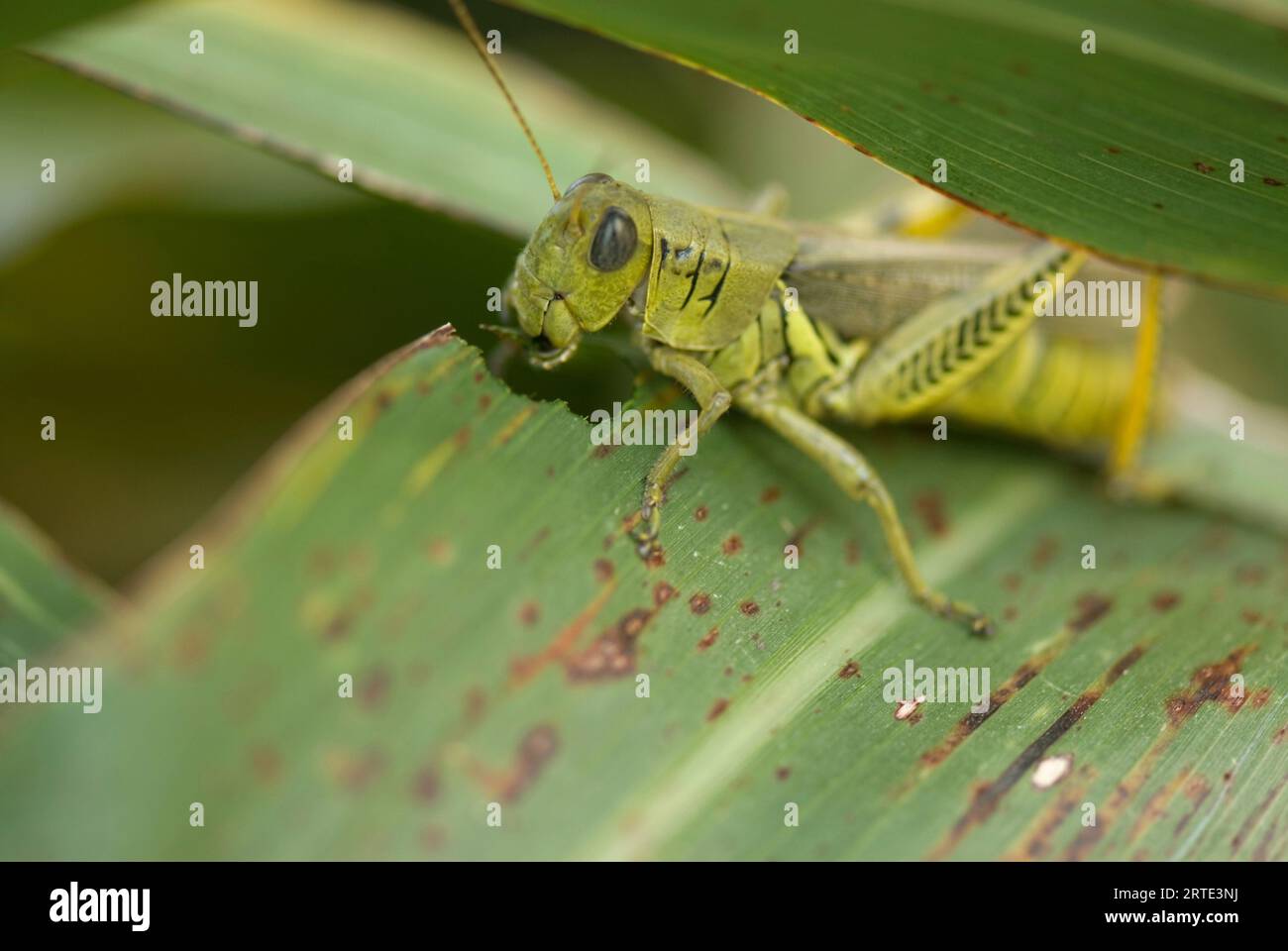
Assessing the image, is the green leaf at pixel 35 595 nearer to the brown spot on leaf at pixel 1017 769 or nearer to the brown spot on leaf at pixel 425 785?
the brown spot on leaf at pixel 425 785

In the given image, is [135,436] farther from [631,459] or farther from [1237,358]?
[1237,358]

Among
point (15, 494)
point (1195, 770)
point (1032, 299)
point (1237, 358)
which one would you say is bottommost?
point (1195, 770)

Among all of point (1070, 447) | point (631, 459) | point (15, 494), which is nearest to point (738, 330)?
point (631, 459)

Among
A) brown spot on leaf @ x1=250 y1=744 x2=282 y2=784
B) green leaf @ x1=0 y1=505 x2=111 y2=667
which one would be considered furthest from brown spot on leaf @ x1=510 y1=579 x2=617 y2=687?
green leaf @ x1=0 y1=505 x2=111 y2=667

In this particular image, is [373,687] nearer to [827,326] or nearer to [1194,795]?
[1194,795]

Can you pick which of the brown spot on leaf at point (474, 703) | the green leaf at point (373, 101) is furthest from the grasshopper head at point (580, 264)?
the brown spot on leaf at point (474, 703)
